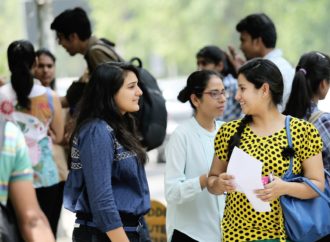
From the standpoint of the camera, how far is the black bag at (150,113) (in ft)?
19.8

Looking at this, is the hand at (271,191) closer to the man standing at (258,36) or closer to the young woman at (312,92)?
the young woman at (312,92)

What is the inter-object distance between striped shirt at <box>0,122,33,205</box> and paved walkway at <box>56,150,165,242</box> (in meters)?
5.61

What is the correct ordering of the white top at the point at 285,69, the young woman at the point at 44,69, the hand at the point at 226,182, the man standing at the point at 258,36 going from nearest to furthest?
the hand at the point at 226,182, the white top at the point at 285,69, the man standing at the point at 258,36, the young woman at the point at 44,69

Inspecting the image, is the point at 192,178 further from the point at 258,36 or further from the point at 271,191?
the point at 258,36

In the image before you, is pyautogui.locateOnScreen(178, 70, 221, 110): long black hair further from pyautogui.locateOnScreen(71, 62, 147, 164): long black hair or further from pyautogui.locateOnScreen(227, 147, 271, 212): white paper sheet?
pyautogui.locateOnScreen(227, 147, 271, 212): white paper sheet

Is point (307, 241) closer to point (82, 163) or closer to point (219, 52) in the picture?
point (82, 163)

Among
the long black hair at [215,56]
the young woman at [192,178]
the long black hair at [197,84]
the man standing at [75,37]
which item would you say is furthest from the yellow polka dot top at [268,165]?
the long black hair at [215,56]

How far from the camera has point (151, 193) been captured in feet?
A: 40.7

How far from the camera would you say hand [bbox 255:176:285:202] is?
396 cm

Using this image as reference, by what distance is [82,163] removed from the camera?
163 inches

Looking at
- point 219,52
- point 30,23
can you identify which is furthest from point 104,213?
point 30,23

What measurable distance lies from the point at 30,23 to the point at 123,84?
30.6 feet

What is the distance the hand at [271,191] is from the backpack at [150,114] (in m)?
2.13

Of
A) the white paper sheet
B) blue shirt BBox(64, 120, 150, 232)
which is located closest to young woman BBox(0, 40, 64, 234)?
blue shirt BBox(64, 120, 150, 232)
